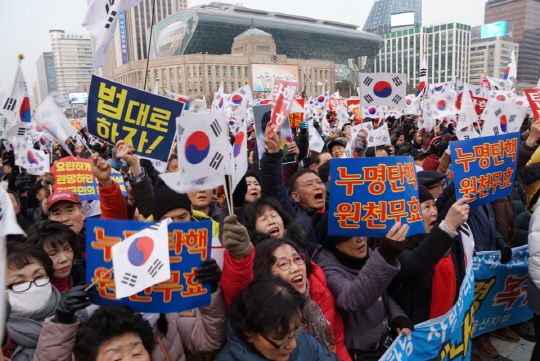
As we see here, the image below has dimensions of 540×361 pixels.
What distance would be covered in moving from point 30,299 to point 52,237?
1.78ft

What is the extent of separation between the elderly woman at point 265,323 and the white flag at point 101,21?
2.27m

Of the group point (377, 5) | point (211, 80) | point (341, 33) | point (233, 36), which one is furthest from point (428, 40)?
point (377, 5)

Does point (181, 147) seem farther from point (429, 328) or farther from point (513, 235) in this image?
point (513, 235)

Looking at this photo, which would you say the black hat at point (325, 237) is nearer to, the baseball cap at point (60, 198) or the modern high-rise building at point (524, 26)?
the baseball cap at point (60, 198)

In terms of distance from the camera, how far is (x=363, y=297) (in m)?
2.08

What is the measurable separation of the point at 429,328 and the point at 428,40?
363 ft

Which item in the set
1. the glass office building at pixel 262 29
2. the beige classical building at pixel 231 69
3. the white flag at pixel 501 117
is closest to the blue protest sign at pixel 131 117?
the white flag at pixel 501 117

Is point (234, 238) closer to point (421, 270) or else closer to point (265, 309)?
point (265, 309)

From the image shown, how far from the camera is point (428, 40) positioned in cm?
9981

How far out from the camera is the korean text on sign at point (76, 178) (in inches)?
170

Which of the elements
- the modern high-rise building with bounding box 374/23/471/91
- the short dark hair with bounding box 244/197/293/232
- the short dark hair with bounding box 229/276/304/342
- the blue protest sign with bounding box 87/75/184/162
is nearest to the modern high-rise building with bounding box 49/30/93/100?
the modern high-rise building with bounding box 374/23/471/91

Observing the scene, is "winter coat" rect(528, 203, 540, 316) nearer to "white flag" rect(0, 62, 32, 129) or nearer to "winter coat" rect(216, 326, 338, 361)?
"winter coat" rect(216, 326, 338, 361)

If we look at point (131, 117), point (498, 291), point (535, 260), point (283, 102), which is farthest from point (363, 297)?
point (283, 102)

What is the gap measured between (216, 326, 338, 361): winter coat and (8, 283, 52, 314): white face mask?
84 cm
